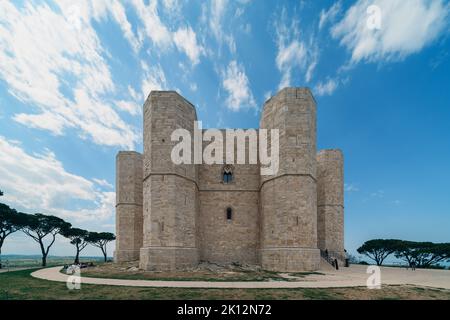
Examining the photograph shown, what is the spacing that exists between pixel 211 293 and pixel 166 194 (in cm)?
853

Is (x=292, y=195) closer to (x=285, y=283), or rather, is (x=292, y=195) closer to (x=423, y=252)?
(x=285, y=283)

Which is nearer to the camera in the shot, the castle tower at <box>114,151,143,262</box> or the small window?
the small window

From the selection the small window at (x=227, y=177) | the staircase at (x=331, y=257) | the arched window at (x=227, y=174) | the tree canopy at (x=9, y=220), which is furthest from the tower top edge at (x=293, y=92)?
the tree canopy at (x=9, y=220)

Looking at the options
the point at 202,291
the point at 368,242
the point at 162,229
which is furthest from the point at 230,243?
the point at 368,242

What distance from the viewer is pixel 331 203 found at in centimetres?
2273

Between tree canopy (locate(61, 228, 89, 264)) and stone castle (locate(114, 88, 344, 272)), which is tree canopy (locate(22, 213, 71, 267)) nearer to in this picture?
tree canopy (locate(61, 228, 89, 264))

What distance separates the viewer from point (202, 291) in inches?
356

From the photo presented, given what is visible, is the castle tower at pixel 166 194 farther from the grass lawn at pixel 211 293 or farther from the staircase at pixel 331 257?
the staircase at pixel 331 257

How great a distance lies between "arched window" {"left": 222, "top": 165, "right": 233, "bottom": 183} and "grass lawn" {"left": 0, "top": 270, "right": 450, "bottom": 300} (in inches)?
459

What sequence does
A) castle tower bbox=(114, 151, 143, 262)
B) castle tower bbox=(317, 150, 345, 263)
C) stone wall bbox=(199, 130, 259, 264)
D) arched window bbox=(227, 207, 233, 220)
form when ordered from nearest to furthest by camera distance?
1. stone wall bbox=(199, 130, 259, 264)
2. arched window bbox=(227, 207, 233, 220)
3. castle tower bbox=(317, 150, 345, 263)
4. castle tower bbox=(114, 151, 143, 262)

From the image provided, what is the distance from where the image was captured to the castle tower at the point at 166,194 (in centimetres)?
1577

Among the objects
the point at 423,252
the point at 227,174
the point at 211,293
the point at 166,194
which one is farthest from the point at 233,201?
the point at 423,252

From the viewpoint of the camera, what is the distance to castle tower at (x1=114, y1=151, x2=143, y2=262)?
23516 millimetres

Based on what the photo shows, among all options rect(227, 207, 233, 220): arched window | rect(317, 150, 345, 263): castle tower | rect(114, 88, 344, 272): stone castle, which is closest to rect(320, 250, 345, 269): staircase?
rect(317, 150, 345, 263): castle tower
